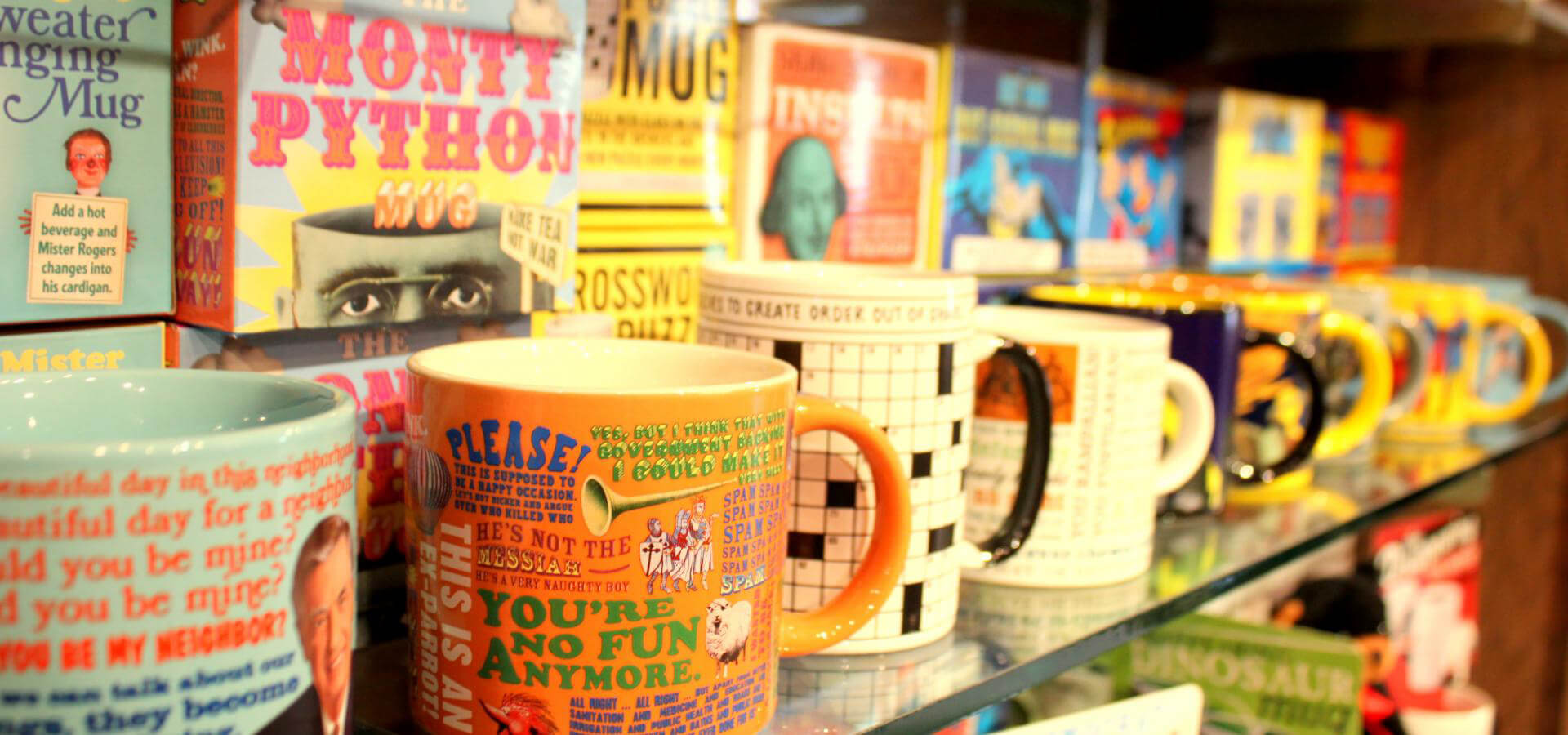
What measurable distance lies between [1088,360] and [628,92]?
30cm

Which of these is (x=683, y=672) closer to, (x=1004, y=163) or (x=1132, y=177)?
(x=1004, y=163)

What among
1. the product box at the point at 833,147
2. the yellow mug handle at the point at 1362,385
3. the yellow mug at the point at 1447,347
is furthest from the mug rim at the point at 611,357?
the yellow mug at the point at 1447,347

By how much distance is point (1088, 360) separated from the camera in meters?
0.72

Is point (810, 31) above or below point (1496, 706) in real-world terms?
above

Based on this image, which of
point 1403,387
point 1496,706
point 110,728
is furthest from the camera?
point 1496,706

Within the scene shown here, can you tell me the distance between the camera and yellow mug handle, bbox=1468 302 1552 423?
4.26ft

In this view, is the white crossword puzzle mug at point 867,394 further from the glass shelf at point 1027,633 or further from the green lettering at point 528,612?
the green lettering at point 528,612

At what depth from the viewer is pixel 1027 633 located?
674 mm

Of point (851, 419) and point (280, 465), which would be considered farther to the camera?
point (851, 419)

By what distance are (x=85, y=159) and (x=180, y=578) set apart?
0.20 meters

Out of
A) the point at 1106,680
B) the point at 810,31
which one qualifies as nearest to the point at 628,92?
the point at 810,31

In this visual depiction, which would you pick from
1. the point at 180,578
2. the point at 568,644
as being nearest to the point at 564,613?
the point at 568,644

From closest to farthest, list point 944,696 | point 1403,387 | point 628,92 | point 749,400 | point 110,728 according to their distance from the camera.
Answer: point 110,728 → point 749,400 → point 944,696 → point 628,92 → point 1403,387

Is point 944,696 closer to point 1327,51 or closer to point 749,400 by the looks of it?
point 749,400
